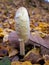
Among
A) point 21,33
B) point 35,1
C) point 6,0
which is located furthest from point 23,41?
point 35,1

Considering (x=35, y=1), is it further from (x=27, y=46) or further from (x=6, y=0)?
(x=27, y=46)

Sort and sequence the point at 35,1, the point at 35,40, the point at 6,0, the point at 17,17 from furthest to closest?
1. the point at 35,1
2. the point at 6,0
3. the point at 35,40
4. the point at 17,17

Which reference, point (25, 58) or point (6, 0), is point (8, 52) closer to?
point (25, 58)

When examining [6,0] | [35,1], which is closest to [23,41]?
[6,0]

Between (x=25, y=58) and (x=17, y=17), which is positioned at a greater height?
(x=17, y=17)

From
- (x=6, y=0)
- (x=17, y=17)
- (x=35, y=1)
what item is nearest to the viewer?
(x=17, y=17)

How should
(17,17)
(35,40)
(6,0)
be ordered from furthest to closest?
(6,0)
(35,40)
(17,17)

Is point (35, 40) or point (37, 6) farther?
point (37, 6)

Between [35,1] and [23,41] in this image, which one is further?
[35,1]

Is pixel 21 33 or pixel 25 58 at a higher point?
pixel 21 33
